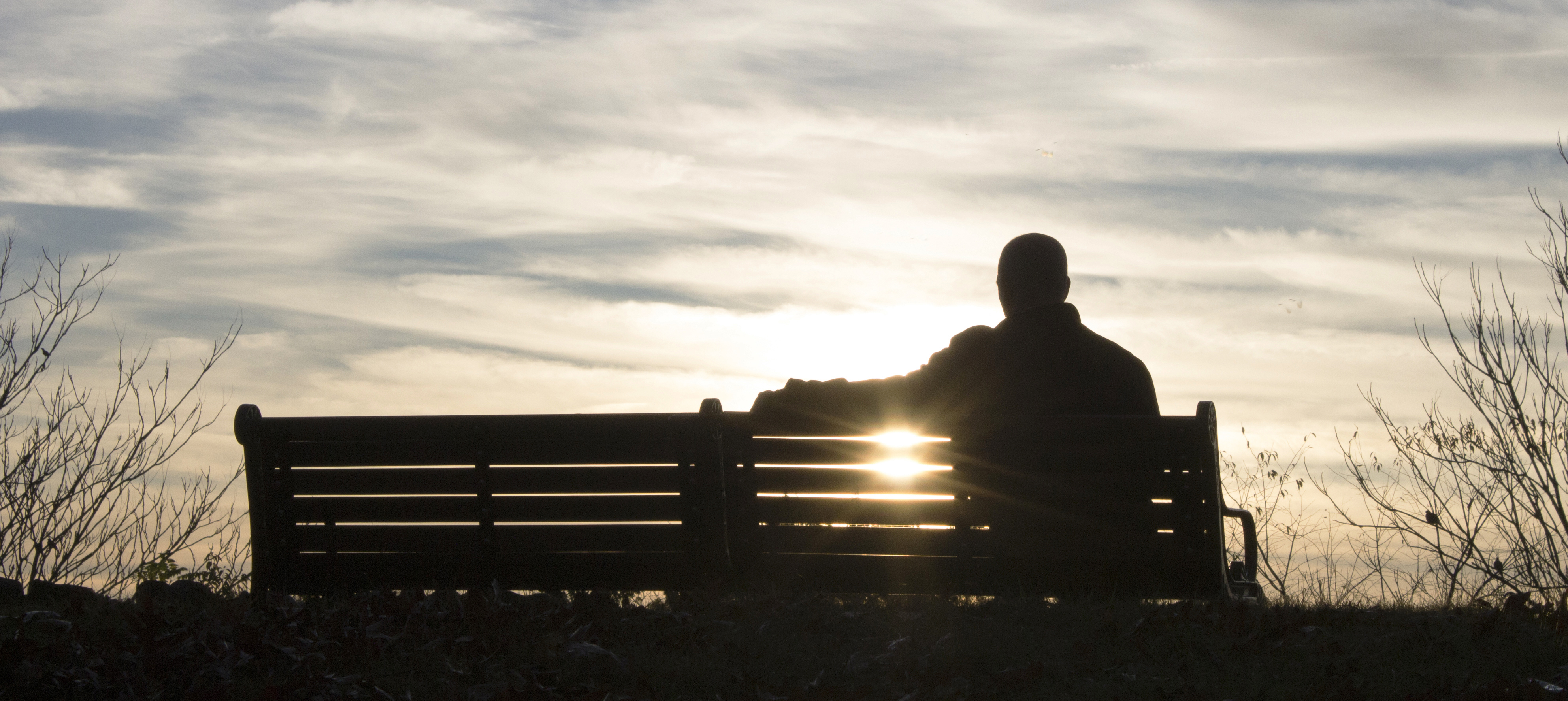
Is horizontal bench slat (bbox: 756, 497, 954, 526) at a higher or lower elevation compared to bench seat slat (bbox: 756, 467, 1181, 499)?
lower

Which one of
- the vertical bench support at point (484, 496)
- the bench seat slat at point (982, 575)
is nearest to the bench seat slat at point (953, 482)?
the bench seat slat at point (982, 575)

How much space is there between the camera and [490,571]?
5520 mm

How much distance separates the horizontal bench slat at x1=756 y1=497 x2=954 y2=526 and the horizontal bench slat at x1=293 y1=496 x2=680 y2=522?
573 millimetres

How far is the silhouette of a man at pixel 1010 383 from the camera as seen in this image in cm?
514

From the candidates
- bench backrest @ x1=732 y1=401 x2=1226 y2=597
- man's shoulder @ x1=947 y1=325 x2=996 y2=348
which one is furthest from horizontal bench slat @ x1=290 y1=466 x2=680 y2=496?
man's shoulder @ x1=947 y1=325 x2=996 y2=348

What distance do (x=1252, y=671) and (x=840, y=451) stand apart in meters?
1.91

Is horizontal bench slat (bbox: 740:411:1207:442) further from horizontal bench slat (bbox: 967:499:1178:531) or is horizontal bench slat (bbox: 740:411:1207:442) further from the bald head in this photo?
the bald head

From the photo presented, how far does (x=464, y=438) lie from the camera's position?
5.46 metres

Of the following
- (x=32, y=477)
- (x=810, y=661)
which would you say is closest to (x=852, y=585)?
(x=810, y=661)

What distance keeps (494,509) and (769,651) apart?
1897 mm

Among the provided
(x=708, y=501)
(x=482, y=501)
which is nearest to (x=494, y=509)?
(x=482, y=501)

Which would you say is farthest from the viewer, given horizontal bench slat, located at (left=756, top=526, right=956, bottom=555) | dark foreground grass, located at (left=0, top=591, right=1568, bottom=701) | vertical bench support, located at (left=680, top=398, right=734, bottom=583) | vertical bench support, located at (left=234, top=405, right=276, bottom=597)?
vertical bench support, located at (left=234, top=405, right=276, bottom=597)

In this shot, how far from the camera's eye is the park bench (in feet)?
16.2

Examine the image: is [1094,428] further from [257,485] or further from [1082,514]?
[257,485]
